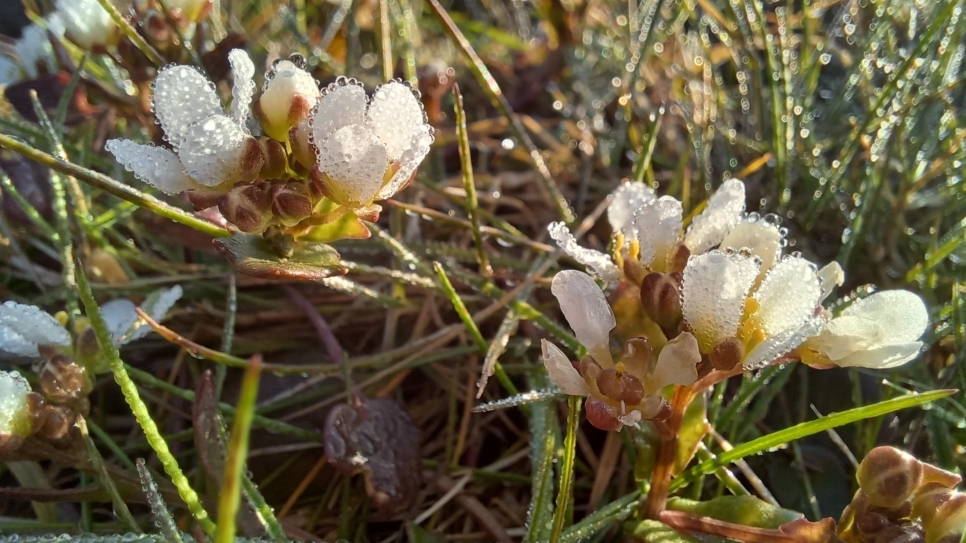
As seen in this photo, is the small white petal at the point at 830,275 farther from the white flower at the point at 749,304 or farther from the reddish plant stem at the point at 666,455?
the reddish plant stem at the point at 666,455

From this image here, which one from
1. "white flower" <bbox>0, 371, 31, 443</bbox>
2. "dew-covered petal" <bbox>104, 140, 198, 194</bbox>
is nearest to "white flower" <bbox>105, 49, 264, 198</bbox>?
"dew-covered petal" <bbox>104, 140, 198, 194</bbox>

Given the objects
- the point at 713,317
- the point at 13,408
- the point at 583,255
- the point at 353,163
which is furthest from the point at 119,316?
the point at 713,317

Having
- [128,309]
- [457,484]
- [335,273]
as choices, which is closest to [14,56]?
[128,309]

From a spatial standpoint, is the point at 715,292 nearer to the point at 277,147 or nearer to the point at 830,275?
the point at 830,275

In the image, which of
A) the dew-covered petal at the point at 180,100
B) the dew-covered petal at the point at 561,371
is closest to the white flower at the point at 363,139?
the dew-covered petal at the point at 180,100

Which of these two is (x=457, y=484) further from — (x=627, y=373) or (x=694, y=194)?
(x=694, y=194)

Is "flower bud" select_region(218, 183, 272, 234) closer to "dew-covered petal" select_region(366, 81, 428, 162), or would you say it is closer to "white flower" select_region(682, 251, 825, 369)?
"dew-covered petal" select_region(366, 81, 428, 162)
